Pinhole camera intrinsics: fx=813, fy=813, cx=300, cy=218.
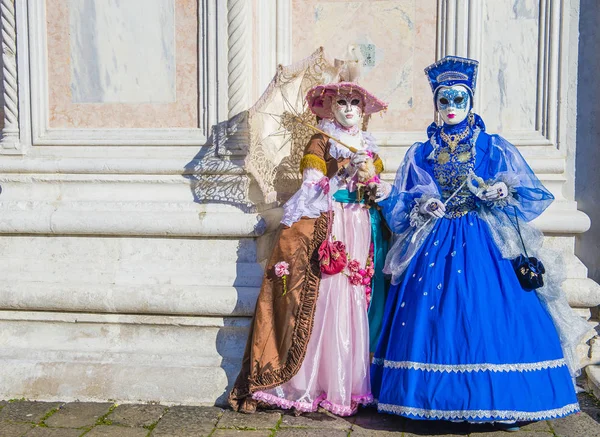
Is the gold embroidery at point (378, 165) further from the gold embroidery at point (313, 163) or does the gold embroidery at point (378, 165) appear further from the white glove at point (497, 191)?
the white glove at point (497, 191)

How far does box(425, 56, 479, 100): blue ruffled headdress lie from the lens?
14.4 feet

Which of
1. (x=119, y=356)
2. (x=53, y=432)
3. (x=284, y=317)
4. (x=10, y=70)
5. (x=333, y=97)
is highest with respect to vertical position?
(x=10, y=70)

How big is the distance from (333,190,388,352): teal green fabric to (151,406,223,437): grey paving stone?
0.97 m

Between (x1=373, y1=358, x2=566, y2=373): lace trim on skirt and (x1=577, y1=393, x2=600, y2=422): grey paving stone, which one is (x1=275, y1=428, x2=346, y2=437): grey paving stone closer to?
(x1=373, y1=358, x2=566, y2=373): lace trim on skirt

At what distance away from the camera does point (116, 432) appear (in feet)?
13.9

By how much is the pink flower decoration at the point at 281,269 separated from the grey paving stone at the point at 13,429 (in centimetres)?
156

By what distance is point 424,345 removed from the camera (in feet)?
13.5

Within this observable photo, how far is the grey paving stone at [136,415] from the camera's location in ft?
14.5

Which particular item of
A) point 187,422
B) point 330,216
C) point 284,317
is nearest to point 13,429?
point 187,422

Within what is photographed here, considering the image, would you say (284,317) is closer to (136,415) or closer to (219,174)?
(136,415)

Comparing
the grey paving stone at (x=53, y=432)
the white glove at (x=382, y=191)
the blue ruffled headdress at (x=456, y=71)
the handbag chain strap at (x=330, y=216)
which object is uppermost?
the blue ruffled headdress at (x=456, y=71)

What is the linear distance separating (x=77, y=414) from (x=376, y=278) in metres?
1.85

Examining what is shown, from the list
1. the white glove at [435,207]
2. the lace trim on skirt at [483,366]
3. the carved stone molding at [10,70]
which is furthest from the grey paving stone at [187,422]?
the carved stone molding at [10,70]

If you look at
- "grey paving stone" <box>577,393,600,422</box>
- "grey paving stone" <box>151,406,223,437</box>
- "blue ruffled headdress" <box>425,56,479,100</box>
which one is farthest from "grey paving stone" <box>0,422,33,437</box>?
"grey paving stone" <box>577,393,600,422</box>
